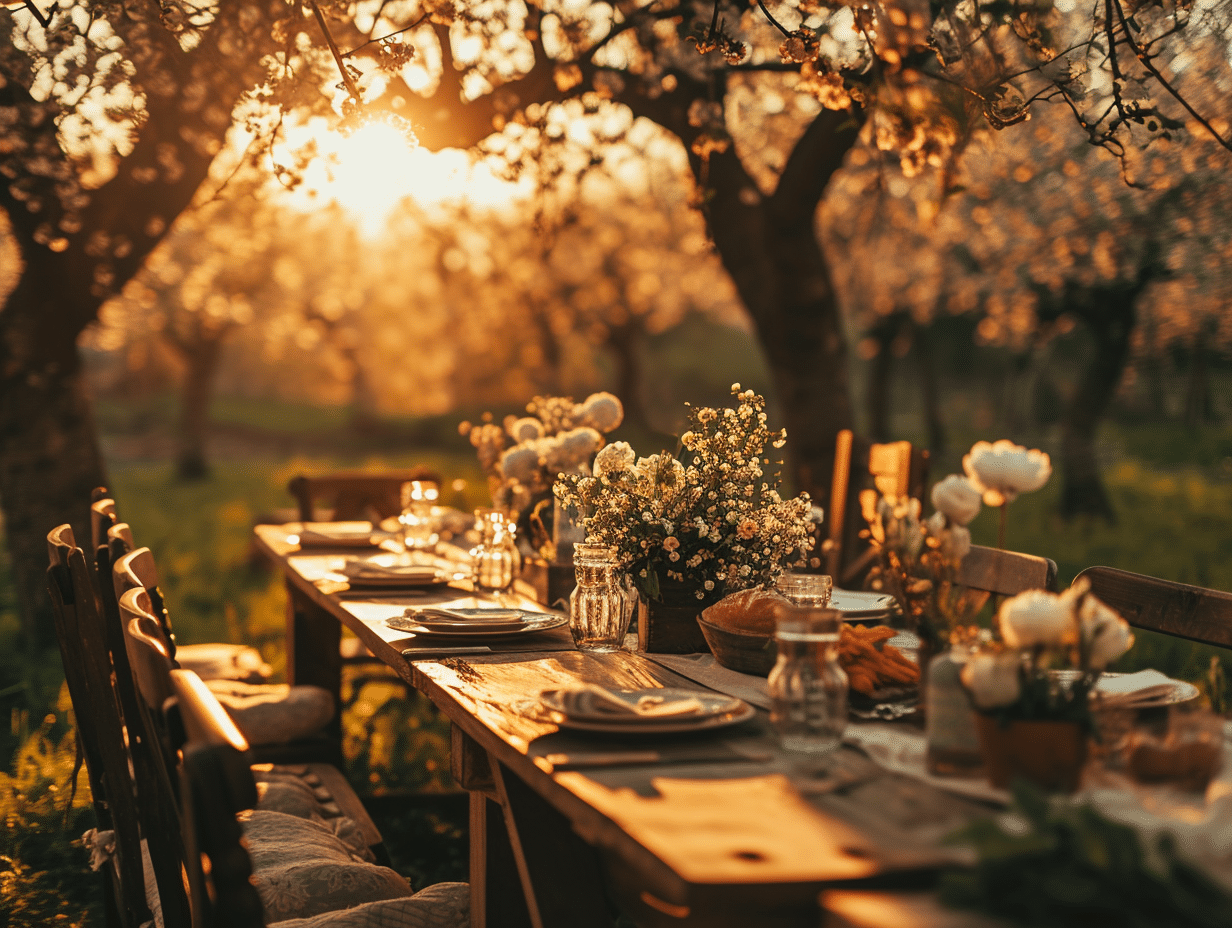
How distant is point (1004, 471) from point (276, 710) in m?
2.78

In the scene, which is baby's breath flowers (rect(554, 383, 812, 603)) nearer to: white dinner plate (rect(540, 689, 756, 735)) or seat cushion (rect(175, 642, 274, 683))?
white dinner plate (rect(540, 689, 756, 735))

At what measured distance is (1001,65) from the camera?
2.97 m

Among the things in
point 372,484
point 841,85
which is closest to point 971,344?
point 372,484

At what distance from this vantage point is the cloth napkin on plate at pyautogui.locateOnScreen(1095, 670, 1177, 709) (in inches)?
71.8

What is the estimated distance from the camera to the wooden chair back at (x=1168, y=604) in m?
2.26

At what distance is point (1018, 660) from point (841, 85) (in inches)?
77.5

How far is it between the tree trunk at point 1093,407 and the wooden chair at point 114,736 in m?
9.89

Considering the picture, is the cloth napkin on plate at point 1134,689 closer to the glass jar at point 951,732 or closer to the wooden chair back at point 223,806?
the glass jar at point 951,732

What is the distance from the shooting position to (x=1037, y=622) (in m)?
1.42

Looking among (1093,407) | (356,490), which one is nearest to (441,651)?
(356,490)

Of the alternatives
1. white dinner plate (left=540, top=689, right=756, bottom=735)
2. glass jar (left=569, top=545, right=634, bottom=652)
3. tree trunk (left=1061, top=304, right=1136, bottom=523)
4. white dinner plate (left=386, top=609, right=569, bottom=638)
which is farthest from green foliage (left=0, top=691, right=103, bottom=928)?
tree trunk (left=1061, top=304, right=1136, bottom=523)

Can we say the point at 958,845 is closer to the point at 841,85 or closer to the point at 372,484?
the point at 841,85

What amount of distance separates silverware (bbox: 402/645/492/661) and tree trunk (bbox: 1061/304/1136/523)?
9407mm

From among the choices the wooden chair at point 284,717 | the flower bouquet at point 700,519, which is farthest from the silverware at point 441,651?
the wooden chair at point 284,717
